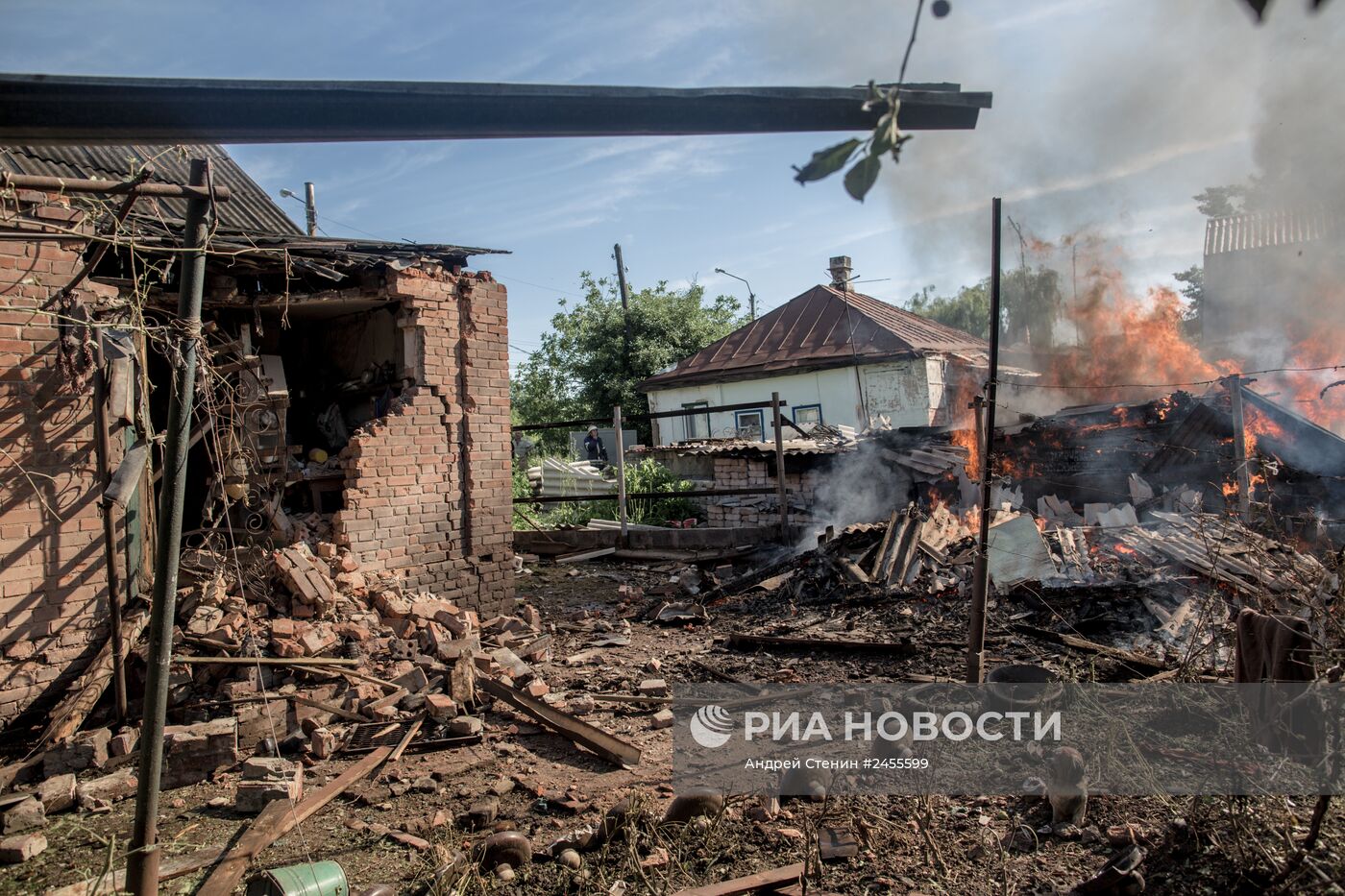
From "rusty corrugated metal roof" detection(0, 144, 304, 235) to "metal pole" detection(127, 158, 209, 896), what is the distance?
411cm

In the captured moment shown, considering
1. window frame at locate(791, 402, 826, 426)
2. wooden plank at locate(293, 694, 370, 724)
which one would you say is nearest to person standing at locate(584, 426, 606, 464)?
window frame at locate(791, 402, 826, 426)

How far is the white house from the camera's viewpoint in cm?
2195

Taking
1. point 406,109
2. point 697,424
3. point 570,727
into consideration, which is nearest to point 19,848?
point 570,727

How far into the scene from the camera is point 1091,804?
4.12m

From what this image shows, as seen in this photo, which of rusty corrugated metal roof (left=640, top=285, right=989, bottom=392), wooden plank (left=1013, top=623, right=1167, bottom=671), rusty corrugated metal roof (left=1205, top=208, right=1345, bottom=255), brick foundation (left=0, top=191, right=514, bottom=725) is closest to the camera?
brick foundation (left=0, top=191, right=514, bottom=725)

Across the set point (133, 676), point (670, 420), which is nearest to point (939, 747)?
point (133, 676)

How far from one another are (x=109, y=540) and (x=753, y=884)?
5030 mm

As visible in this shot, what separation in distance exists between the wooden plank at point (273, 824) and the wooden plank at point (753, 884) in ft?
6.81

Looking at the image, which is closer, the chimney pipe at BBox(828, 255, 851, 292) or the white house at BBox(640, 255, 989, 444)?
the white house at BBox(640, 255, 989, 444)

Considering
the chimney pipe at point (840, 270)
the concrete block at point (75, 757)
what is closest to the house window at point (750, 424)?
the chimney pipe at point (840, 270)

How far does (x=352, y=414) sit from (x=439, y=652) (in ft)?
13.4

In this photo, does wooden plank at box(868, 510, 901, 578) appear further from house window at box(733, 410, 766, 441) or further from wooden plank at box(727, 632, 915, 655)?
house window at box(733, 410, 766, 441)

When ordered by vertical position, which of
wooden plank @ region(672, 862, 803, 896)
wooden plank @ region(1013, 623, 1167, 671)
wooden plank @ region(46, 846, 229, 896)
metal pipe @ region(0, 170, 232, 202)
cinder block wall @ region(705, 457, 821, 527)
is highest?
metal pipe @ region(0, 170, 232, 202)

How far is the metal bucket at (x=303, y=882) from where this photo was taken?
3.24 m
